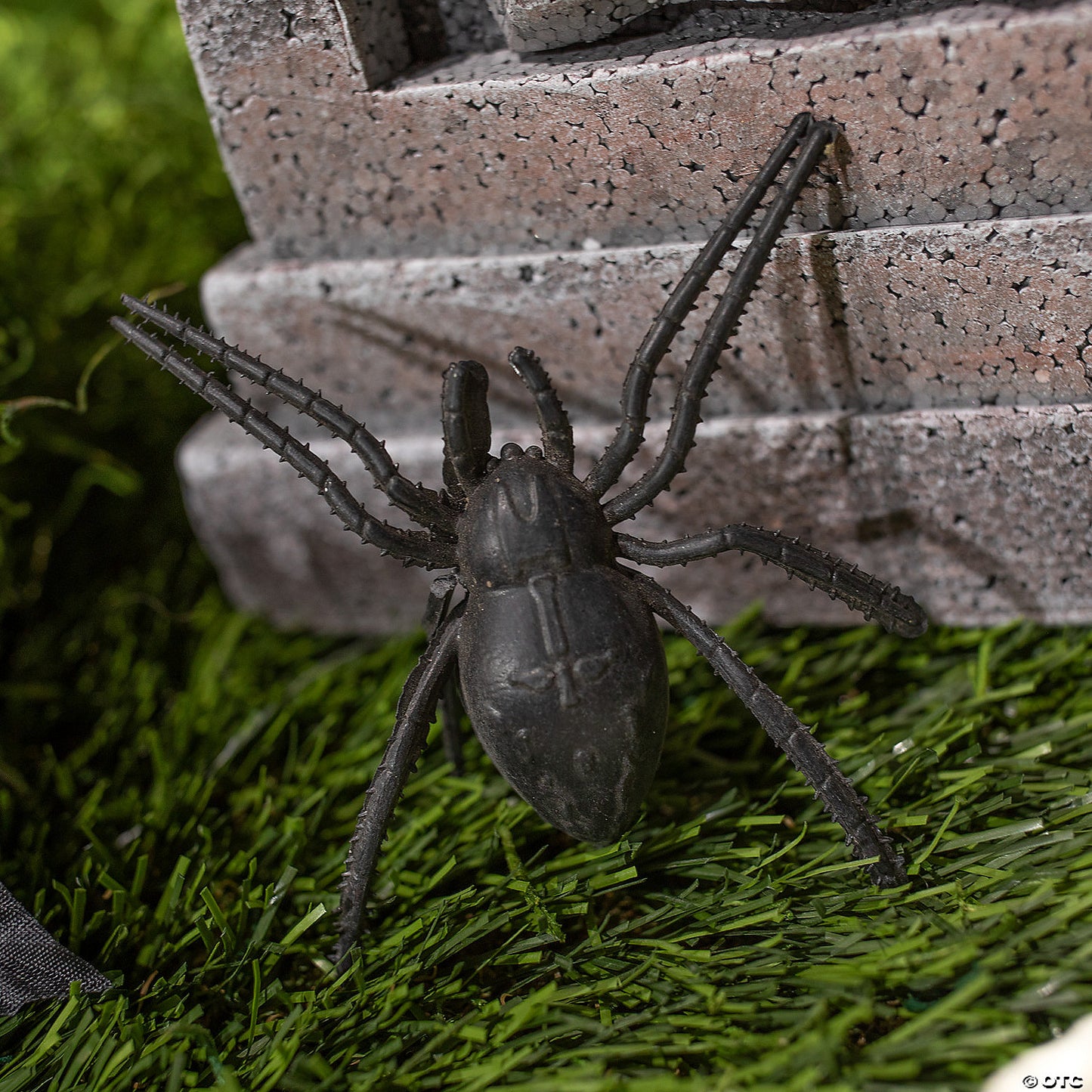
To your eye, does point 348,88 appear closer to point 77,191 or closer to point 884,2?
point 884,2

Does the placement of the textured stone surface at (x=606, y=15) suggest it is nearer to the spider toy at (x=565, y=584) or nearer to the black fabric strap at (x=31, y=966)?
Answer: the spider toy at (x=565, y=584)

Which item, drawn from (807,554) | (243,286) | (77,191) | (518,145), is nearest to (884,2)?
(518,145)

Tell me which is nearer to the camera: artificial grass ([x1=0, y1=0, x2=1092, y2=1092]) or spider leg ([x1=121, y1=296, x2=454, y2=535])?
artificial grass ([x1=0, y1=0, x2=1092, y2=1092])

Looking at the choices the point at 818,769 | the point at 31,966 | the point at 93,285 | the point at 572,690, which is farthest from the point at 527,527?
the point at 93,285

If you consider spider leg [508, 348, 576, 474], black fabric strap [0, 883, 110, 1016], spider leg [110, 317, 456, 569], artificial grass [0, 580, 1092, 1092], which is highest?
spider leg [508, 348, 576, 474]

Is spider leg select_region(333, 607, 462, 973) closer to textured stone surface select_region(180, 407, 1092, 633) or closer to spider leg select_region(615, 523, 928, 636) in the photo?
spider leg select_region(615, 523, 928, 636)

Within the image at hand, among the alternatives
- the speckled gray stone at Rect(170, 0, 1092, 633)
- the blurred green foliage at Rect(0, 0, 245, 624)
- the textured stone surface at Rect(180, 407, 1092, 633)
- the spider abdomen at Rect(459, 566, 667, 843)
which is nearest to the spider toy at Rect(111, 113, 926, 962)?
the spider abdomen at Rect(459, 566, 667, 843)
